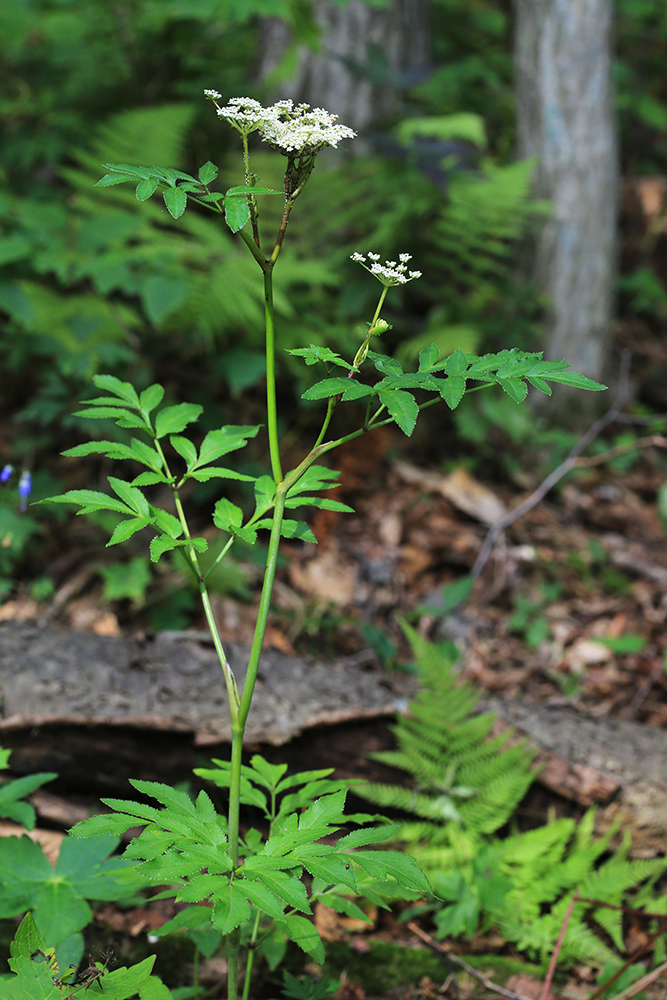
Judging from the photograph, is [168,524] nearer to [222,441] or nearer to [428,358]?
[222,441]

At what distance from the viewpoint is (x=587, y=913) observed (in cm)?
192

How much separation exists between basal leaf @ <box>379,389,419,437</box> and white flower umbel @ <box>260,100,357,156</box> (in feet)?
1.14

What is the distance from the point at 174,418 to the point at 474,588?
234cm

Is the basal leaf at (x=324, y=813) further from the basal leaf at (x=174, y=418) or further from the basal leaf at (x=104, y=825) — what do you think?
the basal leaf at (x=174, y=418)

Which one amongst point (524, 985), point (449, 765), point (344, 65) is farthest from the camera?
point (344, 65)

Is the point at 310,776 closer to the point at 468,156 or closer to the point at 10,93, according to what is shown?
the point at 468,156

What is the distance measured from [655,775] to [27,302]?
283 cm

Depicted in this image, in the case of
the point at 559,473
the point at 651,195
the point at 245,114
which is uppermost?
the point at 245,114

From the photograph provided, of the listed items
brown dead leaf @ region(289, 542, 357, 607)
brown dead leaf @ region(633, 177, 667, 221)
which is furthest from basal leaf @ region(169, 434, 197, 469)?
brown dead leaf @ region(633, 177, 667, 221)

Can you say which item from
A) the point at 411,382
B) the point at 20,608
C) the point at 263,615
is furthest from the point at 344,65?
the point at 263,615

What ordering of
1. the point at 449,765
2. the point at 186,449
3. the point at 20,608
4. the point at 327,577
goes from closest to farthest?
1. the point at 186,449
2. the point at 449,765
3. the point at 20,608
4. the point at 327,577

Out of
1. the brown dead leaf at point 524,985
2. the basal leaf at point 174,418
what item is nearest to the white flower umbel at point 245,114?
the basal leaf at point 174,418

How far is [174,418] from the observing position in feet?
4.36

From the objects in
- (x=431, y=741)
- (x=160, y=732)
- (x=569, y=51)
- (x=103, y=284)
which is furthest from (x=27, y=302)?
(x=569, y=51)
